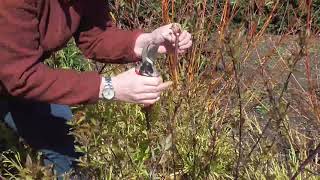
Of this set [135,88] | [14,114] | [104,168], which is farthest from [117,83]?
[14,114]

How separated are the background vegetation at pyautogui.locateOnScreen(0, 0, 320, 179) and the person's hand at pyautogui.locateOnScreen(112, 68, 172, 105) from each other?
0.42 ft

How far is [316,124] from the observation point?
3.66 m

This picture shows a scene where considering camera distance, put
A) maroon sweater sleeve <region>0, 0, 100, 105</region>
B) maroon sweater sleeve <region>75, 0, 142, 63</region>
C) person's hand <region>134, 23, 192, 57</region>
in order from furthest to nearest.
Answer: maroon sweater sleeve <region>75, 0, 142, 63</region> < person's hand <region>134, 23, 192, 57</region> < maroon sweater sleeve <region>0, 0, 100, 105</region>

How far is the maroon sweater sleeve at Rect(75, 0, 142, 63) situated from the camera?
2.77 meters

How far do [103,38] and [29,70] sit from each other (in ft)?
2.17

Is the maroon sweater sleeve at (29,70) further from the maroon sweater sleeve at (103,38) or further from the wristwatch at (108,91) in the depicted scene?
the maroon sweater sleeve at (103,38)

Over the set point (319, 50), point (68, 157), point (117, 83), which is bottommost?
point (319, 50)

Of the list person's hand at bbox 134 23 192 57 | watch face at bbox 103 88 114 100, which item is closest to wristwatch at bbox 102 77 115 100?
watch face at bbox 103 88 114 100

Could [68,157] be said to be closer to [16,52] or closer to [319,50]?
[16,52]

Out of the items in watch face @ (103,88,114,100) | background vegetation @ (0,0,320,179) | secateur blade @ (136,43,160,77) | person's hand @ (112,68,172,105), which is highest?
secateur blade @ (136,43,160,77)

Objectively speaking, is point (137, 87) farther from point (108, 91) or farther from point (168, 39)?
point (168, 39)

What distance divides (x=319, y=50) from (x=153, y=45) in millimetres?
3029

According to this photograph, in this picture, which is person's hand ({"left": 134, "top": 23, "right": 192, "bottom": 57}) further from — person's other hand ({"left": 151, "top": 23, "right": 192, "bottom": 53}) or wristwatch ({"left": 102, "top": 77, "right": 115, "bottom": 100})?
wristwatch ({"left": 102, "top": 77, "right": 115, "bottom": 100})

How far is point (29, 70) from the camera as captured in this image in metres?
2.22
